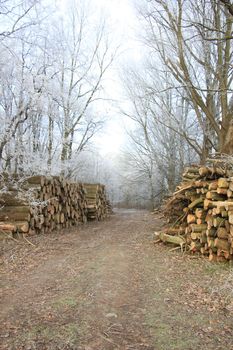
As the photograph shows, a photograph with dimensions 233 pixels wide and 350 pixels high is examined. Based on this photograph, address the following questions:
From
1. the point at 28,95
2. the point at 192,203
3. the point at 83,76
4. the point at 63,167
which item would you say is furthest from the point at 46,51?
the point at 83,76

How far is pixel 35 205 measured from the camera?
7.94 m

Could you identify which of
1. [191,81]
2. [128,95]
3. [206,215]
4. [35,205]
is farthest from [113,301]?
[128,95]

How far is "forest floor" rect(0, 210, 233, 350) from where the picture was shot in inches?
113

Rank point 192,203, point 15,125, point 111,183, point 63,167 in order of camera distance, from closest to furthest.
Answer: point 192,203 → point 15,125 → point 63,167 → point 111,183

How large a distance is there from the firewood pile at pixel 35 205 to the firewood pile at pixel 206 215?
3.52 metres

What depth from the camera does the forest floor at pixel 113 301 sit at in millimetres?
2875

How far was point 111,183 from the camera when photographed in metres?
37.2

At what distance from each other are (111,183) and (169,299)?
33338mm

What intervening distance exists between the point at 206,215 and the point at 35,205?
4.41m

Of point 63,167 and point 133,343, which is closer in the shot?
point 133,343

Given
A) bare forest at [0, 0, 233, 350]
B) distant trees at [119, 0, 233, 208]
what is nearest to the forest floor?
bare forest at [0, 0, 233, 350]

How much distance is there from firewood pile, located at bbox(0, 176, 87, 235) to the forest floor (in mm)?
1417

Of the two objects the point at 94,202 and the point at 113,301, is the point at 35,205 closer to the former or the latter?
the point at 113,301

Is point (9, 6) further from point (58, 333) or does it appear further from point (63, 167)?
point (63, 167)
